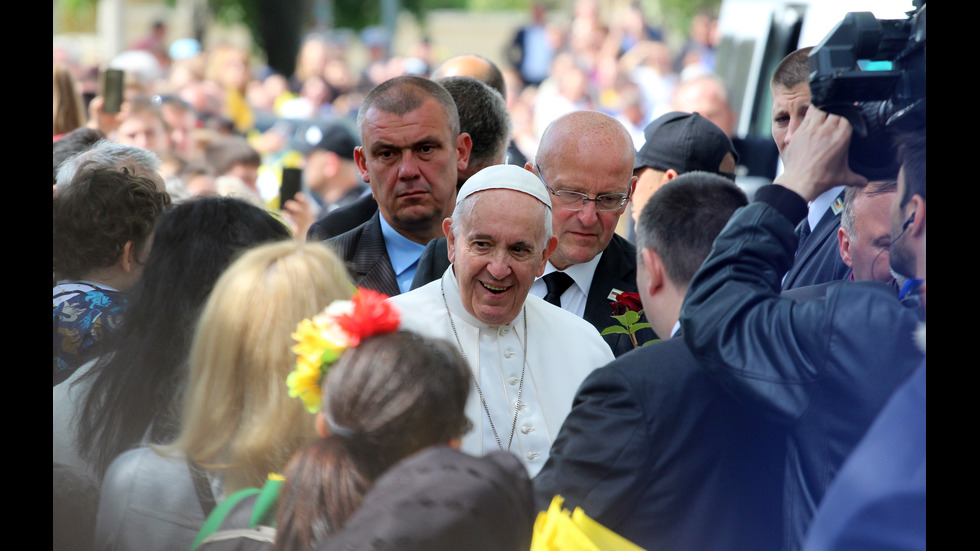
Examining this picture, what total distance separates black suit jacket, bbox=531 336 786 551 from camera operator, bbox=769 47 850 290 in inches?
34.9

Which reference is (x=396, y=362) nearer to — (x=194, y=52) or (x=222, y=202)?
(x=222, y=202)

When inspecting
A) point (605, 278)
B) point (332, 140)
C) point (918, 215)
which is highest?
point (918, 215)

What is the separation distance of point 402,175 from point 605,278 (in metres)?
0.79

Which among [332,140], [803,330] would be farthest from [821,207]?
[332,140]

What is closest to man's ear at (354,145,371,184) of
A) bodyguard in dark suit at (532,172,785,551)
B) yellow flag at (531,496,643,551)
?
bodyguard in dark suit at (532,172,785,551)

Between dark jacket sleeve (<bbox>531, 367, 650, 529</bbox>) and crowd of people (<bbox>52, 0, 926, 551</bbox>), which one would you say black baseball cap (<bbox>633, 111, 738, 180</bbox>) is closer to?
crowd of people (<bbox>52, 0, 926, 551</bbox>)

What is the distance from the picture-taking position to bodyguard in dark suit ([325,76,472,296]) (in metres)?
3.65

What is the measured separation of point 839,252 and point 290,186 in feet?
9.60

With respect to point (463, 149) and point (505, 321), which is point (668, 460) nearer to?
point (505, 321)

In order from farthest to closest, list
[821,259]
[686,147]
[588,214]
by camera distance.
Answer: [686,147] < [588,214] < [821,259]

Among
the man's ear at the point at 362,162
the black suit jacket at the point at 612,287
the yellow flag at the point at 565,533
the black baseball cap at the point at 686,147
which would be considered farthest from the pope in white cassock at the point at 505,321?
the black baseball cap at the point at 686,147

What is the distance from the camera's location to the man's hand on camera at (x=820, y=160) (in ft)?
7.60

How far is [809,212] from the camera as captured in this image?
328cm
